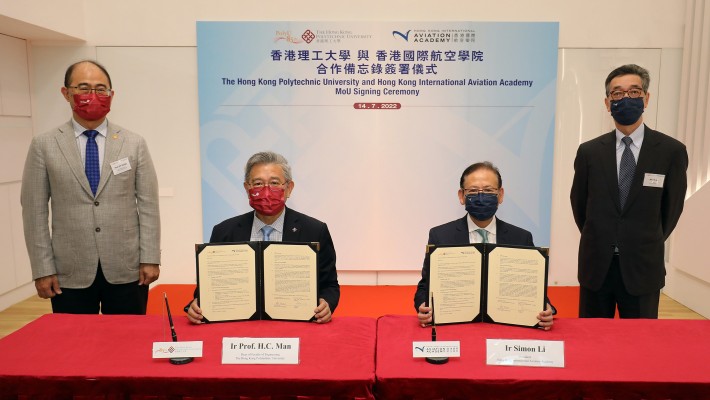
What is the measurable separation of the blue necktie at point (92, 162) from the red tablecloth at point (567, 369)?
1.60 m

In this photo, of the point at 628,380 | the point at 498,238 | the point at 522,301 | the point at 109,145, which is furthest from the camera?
the point at 109,145

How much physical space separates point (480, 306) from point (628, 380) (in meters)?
0.51

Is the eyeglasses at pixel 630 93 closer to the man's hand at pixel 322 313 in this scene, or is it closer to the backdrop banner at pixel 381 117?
the man's hand at pixel 322 313

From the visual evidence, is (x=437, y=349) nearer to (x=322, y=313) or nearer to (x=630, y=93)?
(x=322, y=313)

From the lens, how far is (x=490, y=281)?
172 cm

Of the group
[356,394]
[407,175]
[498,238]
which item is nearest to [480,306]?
[498,238]

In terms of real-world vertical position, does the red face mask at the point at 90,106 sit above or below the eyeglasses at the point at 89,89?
below

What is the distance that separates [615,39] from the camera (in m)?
4.38

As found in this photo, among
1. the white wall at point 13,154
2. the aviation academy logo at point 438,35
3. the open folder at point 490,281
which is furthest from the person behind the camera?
the aviation academy logo at point 438,35

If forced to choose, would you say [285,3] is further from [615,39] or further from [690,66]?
[690,66]

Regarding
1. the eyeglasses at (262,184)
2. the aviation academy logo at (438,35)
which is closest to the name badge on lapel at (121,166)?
the eyeglasses at (262,184)

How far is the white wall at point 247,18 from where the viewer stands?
4348 millimetres

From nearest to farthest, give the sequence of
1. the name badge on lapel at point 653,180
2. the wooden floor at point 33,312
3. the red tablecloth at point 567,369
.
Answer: the red tablecloth at point 567,369 → the name badge on lapel at point 653,180 → the wooden floor at point 33,312

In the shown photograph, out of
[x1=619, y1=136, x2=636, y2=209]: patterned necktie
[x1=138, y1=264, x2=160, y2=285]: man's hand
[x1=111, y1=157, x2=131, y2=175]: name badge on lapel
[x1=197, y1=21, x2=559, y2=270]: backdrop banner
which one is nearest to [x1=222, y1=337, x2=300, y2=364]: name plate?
[x1=138, y1=264, x2=160, y2=285]: man's hand
